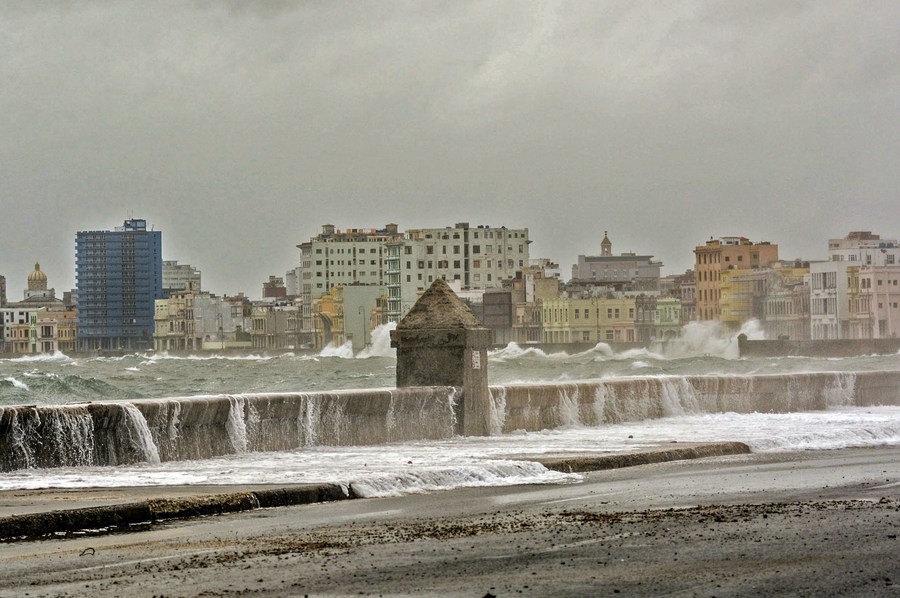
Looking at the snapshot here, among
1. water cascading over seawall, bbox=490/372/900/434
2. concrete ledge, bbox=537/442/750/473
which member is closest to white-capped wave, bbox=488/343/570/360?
water cascading over seawall, bbox=490/372/900/434

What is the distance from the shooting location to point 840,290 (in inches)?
6978

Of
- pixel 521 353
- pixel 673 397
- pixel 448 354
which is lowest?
pixel 673 397

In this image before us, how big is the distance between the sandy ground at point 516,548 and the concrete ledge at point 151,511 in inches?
10.9

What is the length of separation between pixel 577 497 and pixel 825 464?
4848 mm

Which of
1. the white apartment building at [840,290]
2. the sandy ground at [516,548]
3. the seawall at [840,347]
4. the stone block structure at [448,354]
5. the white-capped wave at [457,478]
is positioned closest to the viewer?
the sandy ground at [516,548]

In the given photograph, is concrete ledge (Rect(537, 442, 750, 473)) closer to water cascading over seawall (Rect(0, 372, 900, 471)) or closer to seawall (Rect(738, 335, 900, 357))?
water cascading over seawall (Rect(0, 372, 900, 471))

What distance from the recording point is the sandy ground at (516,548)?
822 centimetres

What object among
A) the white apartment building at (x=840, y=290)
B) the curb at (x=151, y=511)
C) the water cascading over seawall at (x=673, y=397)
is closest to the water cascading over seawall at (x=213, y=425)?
the water cascading over seawall at (x=673, y=397)

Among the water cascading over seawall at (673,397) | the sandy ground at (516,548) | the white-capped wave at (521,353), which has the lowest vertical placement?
the sandy ground at (516,548)

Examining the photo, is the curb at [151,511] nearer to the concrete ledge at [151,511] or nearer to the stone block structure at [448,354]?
the concrete ledge at [151,511]

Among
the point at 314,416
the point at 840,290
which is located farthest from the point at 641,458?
the point at 840,290

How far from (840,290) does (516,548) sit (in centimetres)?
17323

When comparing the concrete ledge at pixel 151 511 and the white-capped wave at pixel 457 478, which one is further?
the white-capped wave at pixel 457 478

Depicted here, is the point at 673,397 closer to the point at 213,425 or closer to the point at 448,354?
the point at 448,354
